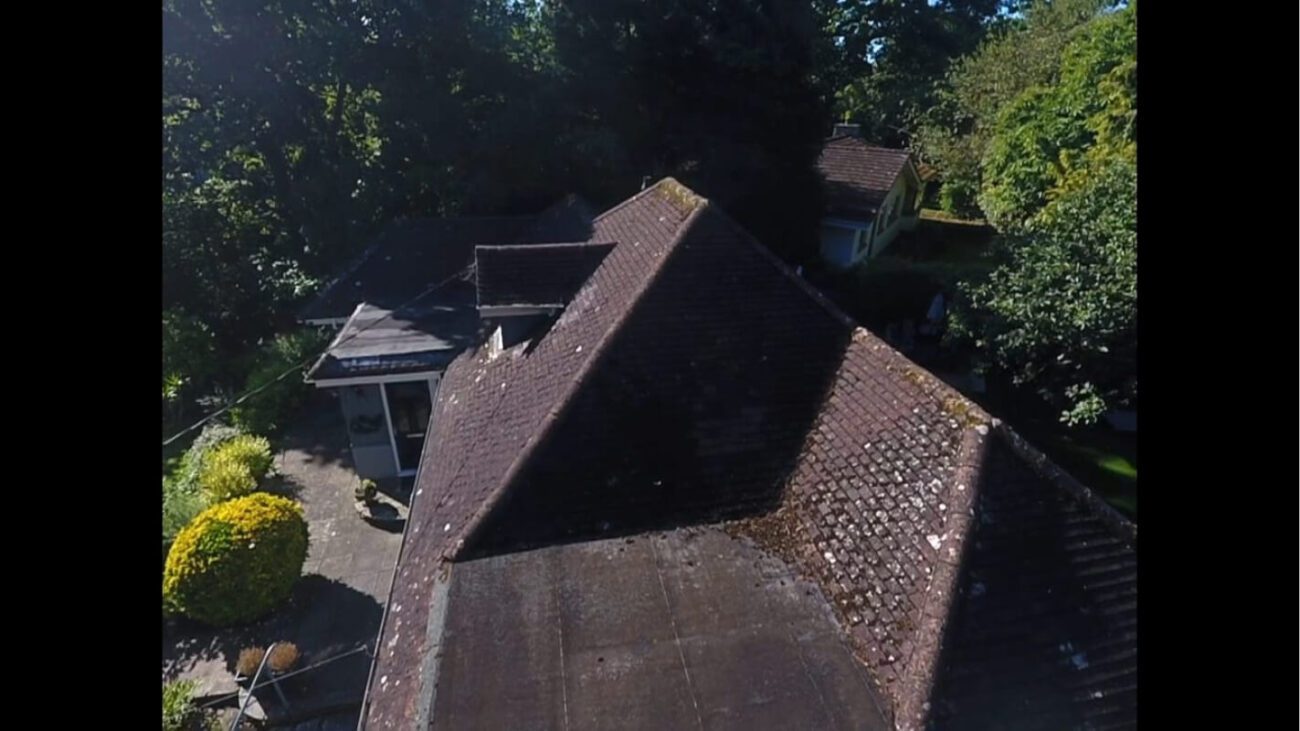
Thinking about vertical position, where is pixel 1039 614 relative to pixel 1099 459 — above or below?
above

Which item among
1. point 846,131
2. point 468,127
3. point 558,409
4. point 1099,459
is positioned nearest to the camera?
point 558,409

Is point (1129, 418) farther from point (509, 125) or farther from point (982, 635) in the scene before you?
point (509, 125)

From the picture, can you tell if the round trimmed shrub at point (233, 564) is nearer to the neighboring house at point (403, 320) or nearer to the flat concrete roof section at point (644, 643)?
the neighboring house at point (403, 320)

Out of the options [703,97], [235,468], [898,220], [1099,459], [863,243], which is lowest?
[1099,459]

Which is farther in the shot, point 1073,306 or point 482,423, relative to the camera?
point 1073,306

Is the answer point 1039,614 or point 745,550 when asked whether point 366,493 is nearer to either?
point 745,550

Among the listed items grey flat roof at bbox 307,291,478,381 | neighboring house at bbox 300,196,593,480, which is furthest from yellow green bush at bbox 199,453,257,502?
grey flat roof at bbox 307,291,478,381

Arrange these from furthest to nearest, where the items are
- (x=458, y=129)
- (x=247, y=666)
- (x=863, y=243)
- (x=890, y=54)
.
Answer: (x=890, y=54) → (x=863, y=243) → (x=458, y=129) → (x=247, y=666)

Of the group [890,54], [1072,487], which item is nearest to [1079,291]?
[1072,487]

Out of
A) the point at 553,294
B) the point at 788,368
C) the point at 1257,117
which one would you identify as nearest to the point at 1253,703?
the point at 1257,117
